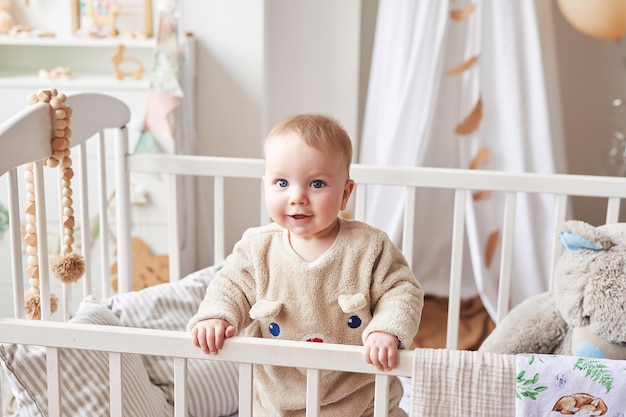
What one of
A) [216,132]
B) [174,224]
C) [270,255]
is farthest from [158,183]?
[270,255]

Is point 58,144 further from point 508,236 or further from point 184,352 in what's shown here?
point 508,236

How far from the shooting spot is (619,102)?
8.64ft

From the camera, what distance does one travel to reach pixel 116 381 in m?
1.18

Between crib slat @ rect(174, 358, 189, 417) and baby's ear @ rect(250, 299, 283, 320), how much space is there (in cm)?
15

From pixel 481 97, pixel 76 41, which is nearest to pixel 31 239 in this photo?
pixel 76 41

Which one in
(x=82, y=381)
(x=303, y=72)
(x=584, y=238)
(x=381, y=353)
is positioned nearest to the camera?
(x=381, y=353)

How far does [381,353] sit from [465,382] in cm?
12

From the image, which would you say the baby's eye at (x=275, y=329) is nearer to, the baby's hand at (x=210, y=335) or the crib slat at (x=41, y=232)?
the baby's hand at (x=210, y=335)

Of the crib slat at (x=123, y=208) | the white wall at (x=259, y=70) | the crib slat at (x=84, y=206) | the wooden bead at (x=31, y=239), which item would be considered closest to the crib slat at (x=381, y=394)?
the wooden bead at (x=31, y=239)

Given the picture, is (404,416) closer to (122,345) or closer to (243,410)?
(243,410)

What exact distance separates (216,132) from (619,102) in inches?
48.4

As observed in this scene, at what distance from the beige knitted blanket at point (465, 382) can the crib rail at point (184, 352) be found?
24 mm

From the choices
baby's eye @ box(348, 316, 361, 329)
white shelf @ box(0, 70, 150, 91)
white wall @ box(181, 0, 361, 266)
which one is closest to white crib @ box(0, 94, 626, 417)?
baby's eye @ box(348, 316, 361, 329)

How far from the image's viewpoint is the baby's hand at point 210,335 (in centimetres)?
113
